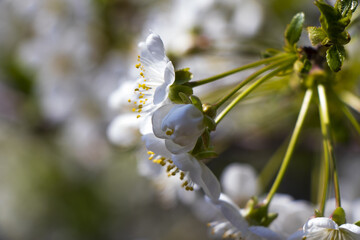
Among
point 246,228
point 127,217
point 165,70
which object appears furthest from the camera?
point 127,217

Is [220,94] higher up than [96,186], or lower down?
lower down

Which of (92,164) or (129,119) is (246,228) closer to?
(129,119)

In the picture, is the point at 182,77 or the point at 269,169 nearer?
the point at 182,77

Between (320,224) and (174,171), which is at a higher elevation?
(174,171)

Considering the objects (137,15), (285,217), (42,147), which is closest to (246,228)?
(285,217)

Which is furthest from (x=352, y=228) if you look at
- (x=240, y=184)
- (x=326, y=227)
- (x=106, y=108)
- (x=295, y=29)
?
(x=106, y=108)

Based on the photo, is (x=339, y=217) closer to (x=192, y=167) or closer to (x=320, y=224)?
(x=320, y=224)

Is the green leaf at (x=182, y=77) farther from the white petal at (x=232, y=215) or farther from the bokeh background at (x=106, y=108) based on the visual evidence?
the bokeh background at (x=106, y=108)
